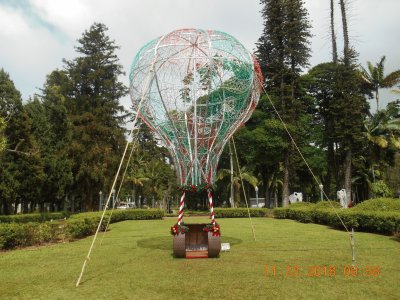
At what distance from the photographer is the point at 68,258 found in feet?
41.3

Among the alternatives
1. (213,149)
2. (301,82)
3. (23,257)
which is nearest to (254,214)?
(301,82)

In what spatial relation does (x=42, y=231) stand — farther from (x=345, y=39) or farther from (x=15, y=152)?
(x=345, y=39)

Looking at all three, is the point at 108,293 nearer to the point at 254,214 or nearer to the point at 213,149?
the point at 213,149

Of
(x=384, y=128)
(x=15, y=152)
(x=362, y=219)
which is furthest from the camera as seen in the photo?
(x=384, y=128)

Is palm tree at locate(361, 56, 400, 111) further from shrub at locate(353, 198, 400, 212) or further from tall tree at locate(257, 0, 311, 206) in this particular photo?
shrub at locate(353, 198, 400, 212)

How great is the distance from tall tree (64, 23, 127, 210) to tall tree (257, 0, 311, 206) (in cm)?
1630

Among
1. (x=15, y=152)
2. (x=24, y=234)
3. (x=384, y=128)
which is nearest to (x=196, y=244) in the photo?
(x=24, y=234)

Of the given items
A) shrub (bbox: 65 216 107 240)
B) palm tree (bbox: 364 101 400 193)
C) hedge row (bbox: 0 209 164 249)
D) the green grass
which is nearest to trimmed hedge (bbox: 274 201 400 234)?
the green grass

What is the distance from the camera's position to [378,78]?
39562 mm

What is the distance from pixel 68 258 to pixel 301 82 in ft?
112

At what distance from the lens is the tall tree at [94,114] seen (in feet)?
120

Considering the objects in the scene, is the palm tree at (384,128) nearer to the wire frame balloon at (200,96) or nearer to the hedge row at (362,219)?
the hedge row at (362,219)
